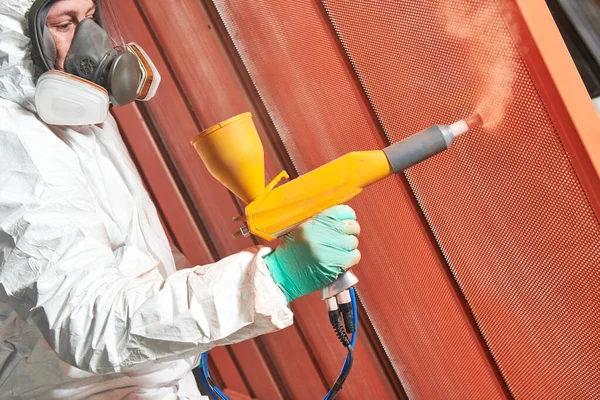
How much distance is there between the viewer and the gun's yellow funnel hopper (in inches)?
41.5

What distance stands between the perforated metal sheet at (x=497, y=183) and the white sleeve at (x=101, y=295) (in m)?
0.44

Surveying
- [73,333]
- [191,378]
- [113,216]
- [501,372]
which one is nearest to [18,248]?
[73,333]

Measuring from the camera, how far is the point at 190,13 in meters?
1.69

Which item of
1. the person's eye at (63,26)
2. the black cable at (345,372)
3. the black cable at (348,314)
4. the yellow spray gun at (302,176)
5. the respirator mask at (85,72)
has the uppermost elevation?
the person's eye at (63,26)

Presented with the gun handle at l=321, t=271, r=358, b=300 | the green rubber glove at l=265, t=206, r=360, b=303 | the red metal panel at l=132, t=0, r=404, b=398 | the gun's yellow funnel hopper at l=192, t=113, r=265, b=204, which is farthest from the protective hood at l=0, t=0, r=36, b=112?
the gun handle at l=321, t=271, r=358, b=300

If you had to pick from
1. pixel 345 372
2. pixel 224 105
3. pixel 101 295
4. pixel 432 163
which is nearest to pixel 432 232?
pixel 432 163

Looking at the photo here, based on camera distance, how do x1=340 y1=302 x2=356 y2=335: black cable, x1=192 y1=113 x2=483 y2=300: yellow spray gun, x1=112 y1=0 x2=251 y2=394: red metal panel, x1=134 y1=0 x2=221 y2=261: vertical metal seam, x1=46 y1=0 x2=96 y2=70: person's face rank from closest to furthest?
1. x1=192 y1=113 x2=483 y2=300: yellow spray gun
2. x1=340 y1=302 x2=356 y2=335: black cable
3. x1=46 y1=0 x2=96 y2=70: person's face
4. x1=112 y1=0 x2=251 y2=394: red metal panel
5. x1=134 y1=0 x2=221 y2=261: vertical metal seam

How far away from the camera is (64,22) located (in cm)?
126

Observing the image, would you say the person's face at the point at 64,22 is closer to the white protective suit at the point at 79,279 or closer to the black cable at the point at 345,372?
the white protective suit at the point at 79,279

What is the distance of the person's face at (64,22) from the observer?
4.06ft

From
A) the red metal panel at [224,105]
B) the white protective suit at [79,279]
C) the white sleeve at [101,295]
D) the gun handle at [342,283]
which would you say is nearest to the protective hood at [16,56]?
the white protective suit at [79,279]

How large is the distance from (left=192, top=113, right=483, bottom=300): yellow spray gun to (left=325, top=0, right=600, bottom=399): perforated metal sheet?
0.09m

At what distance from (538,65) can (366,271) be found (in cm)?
79

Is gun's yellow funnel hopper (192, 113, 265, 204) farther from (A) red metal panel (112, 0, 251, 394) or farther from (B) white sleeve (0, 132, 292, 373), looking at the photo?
(A) red metal panel (112, 0, 251, 394)
